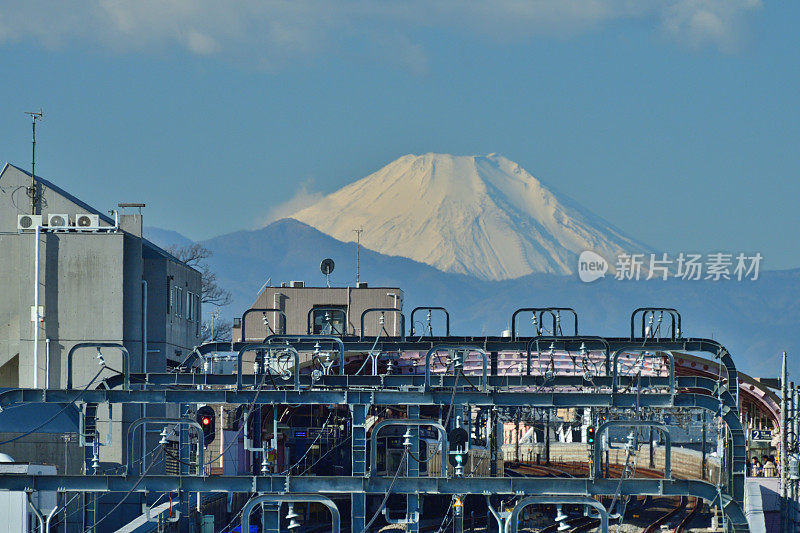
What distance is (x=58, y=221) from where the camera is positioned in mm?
50719

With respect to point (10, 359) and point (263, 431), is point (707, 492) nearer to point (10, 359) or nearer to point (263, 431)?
point (263, 431)

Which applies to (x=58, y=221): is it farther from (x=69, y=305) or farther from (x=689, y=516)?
(x=689, y=516)

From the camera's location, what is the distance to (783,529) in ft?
119

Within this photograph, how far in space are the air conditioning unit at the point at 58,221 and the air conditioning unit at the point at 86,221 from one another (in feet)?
1.35

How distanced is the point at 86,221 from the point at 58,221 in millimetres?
1043

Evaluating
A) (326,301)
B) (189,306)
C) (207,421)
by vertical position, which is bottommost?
(207,421)

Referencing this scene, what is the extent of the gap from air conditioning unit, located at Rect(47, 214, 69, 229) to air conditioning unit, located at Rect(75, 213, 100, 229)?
0.41 metres

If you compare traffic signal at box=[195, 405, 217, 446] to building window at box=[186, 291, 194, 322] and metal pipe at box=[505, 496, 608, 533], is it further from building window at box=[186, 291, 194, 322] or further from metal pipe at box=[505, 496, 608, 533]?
building window at box=[186, 291, 194, 322]

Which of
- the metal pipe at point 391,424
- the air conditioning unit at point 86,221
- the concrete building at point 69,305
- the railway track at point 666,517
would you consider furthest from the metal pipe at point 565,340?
the air conditioning unit at point 86,221

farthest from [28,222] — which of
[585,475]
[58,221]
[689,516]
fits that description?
[689,516]

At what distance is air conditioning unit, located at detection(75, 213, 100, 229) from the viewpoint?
50.7 metres

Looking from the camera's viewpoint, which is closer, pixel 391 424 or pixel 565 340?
pixel 391 424

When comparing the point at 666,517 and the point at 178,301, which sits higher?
the point at 178,301

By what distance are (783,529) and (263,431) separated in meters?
21.3
